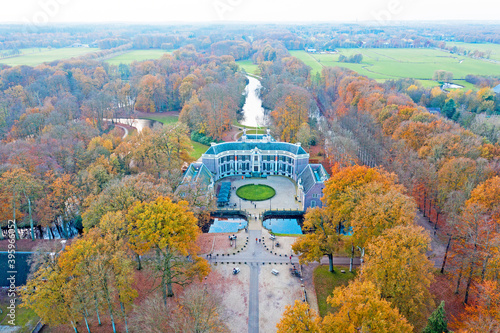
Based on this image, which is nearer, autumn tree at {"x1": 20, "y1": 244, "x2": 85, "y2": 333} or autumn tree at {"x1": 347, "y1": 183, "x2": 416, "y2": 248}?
autumn tree at {"x1": 20, "y1": 244, "x2": 85, "y2": 333}

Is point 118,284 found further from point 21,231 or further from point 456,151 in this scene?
point 456,151

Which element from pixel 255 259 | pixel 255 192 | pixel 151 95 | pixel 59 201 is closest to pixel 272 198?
pixel 255 192

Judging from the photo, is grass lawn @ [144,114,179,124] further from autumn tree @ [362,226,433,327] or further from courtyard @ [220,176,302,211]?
autumn tree @ [362,226,433,327]

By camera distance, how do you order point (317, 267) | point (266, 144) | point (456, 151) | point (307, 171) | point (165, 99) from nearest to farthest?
point (317, 267), point (456, 151), point (307, 171), point (266, 144), point (165, 99)

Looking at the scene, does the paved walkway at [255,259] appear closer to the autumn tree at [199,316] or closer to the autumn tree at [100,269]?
the autumn tree at [199,316]

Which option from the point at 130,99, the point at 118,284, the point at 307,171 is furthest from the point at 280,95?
the point at 118,284

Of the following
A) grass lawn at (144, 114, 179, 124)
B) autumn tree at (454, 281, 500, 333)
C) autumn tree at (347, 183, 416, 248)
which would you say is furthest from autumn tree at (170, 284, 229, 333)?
grass lawn at (144, 114, 179, 124)

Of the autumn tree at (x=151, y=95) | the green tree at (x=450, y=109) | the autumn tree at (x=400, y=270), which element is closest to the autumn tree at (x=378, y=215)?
the autumn tree at (x=400, y=270)
